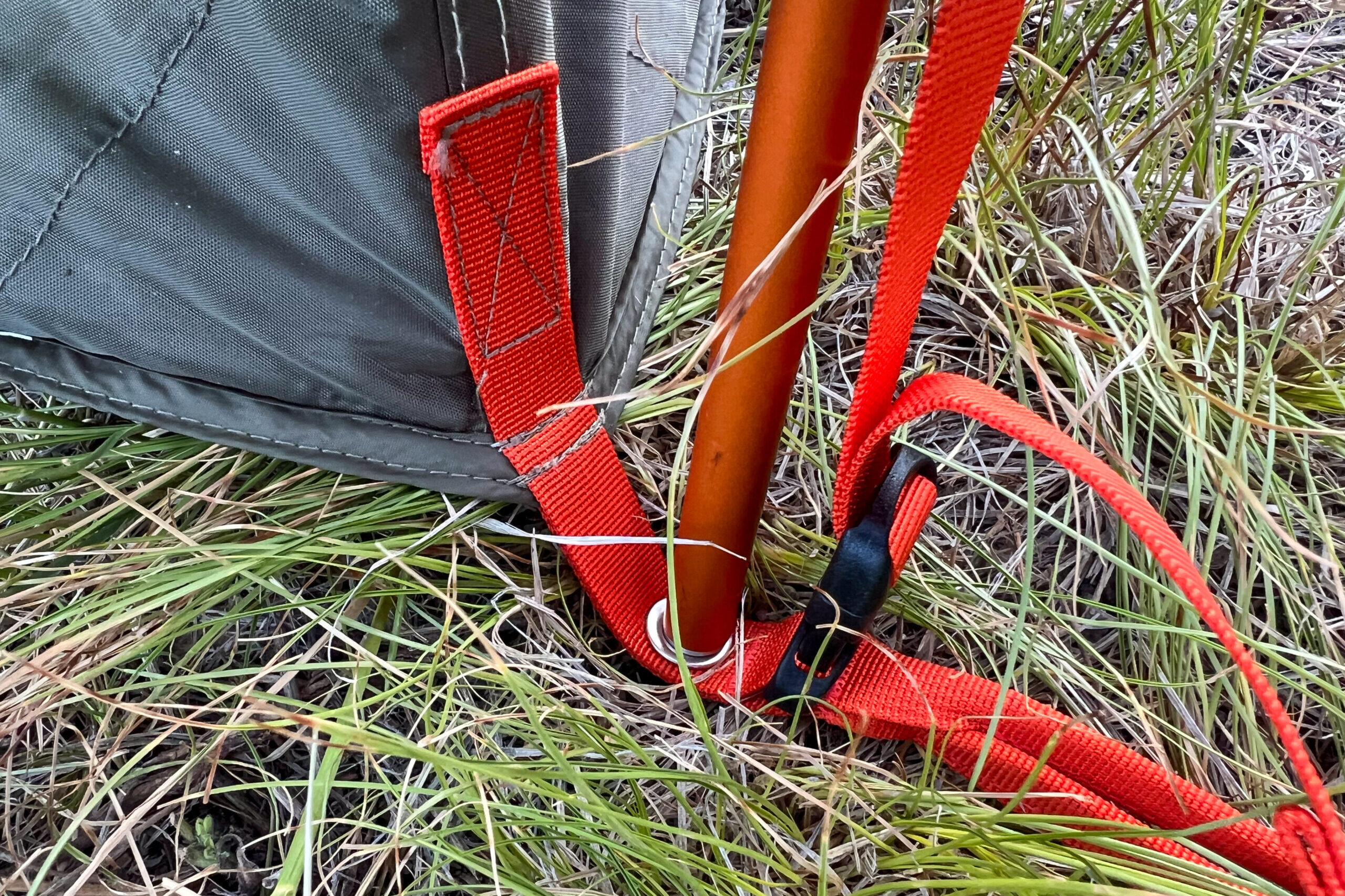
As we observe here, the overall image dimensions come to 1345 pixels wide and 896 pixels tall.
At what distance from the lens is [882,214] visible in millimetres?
763

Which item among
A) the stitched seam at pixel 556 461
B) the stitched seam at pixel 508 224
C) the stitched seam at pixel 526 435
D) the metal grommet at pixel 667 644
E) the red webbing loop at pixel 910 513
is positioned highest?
the stitched seam at pixel 508 224

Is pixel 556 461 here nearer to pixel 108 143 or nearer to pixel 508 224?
pixel 508 224

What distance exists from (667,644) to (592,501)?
0.12 m

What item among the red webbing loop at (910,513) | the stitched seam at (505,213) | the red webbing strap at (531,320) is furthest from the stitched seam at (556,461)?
the red webbing loop at (910,513)

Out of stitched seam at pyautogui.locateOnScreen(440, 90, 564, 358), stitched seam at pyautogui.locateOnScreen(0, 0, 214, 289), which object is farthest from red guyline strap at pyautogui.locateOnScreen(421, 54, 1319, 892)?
stitched seam at pyautogui.locateOnScreen(0, 0, 214, 289)

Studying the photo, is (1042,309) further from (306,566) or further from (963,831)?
(306,566)

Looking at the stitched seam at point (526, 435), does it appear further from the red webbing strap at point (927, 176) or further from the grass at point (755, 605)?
the red webbing strap at point (927, 176)

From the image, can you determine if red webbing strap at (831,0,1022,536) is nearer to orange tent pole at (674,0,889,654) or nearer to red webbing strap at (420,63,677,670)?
orange tent pole at (674,0,889,654)

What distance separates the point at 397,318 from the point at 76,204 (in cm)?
19

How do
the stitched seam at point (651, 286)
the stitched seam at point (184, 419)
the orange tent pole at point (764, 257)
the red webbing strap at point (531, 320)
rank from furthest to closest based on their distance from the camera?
the stitched seam at point (651, 286), the stitched seam at point (184, 419), the red webbing strap at point (531, 320), the orange tent pole at point (764, 257)

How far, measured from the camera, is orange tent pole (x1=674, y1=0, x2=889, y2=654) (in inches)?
13.7

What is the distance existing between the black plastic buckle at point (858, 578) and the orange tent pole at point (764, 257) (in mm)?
62

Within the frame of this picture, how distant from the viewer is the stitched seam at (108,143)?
0.41 metres

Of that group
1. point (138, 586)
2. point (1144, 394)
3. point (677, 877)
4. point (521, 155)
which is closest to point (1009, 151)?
point (1144, 394)
